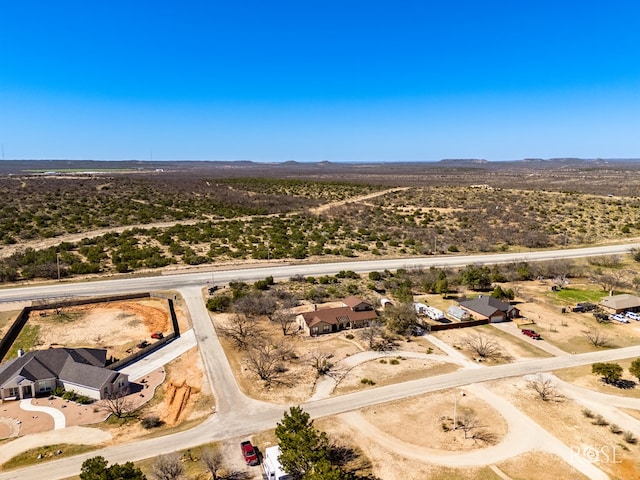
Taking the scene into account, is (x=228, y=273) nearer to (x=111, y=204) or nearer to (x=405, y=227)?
(x=405, y=227)

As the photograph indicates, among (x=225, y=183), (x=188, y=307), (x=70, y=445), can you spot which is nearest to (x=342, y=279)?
(x=188, y=307)

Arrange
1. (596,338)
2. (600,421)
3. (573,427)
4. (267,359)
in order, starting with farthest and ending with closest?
1. (596,338)
2. (267,359)
3. (600,421)
4. (573,427)

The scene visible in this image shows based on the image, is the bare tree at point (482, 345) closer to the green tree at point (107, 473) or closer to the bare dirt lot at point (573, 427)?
the bare dirt lot at point (573, 427)

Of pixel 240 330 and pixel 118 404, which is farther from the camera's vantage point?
pixel 240 330

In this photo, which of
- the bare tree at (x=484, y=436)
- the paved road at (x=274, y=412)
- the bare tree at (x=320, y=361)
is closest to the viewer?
the paved road at (x=274, y=412)

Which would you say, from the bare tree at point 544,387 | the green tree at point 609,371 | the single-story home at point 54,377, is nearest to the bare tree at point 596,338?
the green tree at point 609,371

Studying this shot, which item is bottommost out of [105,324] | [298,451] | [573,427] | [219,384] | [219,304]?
[573,427]

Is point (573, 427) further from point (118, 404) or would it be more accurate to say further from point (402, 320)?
point (118, 404)

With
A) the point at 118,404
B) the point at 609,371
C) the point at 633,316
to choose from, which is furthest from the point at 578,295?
the point at 118,404
